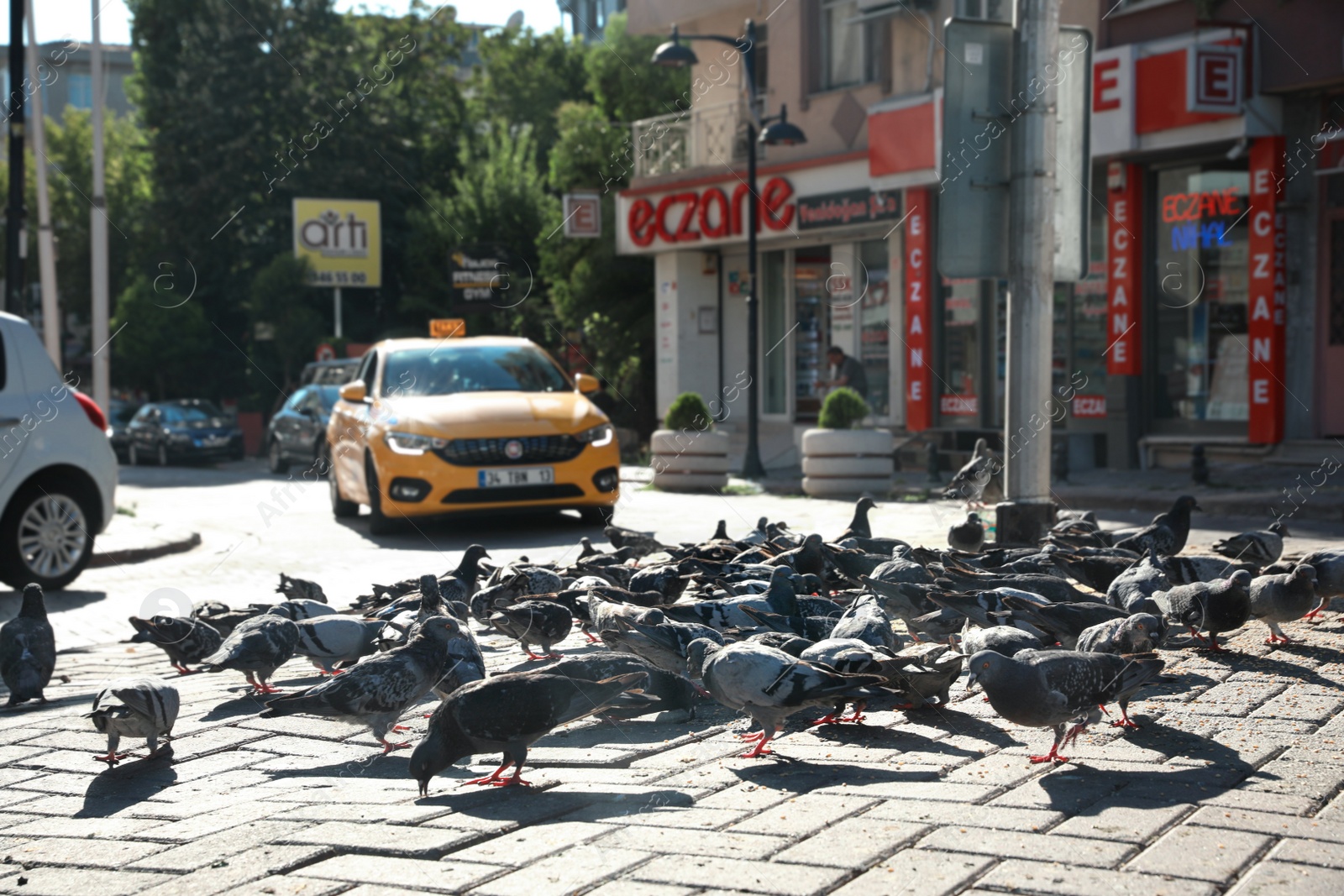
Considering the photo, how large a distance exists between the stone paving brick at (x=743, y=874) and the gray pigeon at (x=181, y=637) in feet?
12.2

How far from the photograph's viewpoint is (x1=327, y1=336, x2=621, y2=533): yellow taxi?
39.2ft

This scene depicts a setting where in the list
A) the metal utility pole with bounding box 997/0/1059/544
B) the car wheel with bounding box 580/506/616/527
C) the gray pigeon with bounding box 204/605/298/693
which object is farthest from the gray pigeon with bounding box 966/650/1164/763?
the car wheel with bounding box 580/506/616/527

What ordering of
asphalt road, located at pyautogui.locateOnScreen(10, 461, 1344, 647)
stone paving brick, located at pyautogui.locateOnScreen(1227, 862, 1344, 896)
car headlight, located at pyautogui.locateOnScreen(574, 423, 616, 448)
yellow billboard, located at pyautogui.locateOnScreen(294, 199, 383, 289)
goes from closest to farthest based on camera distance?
stone paving brick, located at pyautogui.locateOnScreen(1227, 862, 1344, 896) < asphalt road, located at pyautogui.locateOnScreen(10, 461, 1344, 647) < car headlight, located at pyautogui.locateOnScreen(574, 423, 616, 448) < yellow billboard, located at pyautogui.locateOnScreen(294, 199, 383, 289)

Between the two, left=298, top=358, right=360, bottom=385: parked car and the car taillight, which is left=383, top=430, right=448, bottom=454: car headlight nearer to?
the car taillight

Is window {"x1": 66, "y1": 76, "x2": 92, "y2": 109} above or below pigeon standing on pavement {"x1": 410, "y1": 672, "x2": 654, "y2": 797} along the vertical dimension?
above

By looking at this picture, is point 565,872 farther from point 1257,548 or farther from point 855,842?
point 1257,548

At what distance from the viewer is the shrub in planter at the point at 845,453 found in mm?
15484

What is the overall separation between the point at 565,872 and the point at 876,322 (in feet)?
63.2

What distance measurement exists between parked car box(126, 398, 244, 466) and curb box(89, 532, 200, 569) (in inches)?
789

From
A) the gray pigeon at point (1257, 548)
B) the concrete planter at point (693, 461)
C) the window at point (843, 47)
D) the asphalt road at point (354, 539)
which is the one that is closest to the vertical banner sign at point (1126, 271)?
the asphalt road at point (354, 539)

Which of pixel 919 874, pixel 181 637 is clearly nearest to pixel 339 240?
pixel 181 637

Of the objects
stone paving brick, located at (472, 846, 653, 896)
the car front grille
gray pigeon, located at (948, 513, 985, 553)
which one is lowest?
stone paving brick, located at (472, 846, 653, 896)

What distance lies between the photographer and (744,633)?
5.69m

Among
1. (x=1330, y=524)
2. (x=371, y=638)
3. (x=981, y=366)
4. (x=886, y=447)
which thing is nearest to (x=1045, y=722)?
(x=371, y=638)
